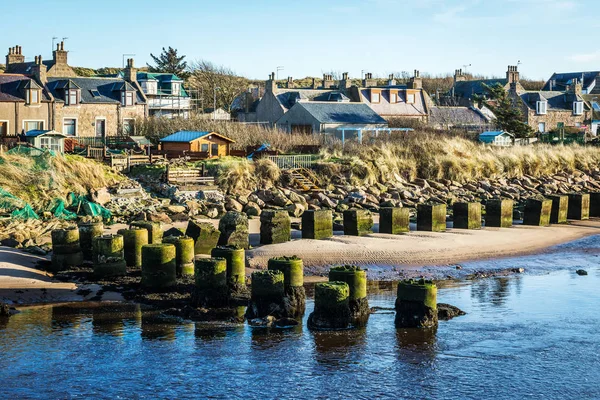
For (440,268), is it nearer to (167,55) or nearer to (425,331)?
(425,331)

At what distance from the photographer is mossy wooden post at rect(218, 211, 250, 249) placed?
26031 mm

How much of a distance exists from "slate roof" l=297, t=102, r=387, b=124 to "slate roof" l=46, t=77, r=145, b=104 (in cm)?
1244

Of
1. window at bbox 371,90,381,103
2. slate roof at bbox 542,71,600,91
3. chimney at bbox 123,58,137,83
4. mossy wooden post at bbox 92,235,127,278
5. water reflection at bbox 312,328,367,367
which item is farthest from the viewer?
slate roof at bbox 542,71,600,91

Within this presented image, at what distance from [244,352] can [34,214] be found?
51.9 feet

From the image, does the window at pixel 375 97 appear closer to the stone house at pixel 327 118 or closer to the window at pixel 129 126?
the stone house at pixel 327 118

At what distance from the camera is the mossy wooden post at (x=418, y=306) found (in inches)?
741

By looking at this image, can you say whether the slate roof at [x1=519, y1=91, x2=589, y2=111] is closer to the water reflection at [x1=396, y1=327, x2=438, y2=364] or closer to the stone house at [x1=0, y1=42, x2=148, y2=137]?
the stone house at [x1=0, y1=42, x2=148, y2=137]

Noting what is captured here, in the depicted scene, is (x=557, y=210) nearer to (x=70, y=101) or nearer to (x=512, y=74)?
(x=70, y=101)

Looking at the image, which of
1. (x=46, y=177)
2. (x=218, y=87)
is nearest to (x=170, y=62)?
(x=218, y=87)

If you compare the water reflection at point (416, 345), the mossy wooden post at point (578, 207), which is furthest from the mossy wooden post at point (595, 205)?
the water reflection at point (416, 345)

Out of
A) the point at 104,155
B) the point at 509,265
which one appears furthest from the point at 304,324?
the point at 104,155

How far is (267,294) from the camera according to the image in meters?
19.5

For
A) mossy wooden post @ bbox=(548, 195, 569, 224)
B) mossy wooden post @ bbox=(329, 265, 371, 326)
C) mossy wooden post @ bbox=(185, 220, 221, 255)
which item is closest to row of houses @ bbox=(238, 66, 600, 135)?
mossy wooden post @ bbox=(548, 195, 569, 224)

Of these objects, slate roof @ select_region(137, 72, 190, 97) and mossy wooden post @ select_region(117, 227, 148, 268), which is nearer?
mossy wooden post @ select_region(117, 227, 148, 268)
